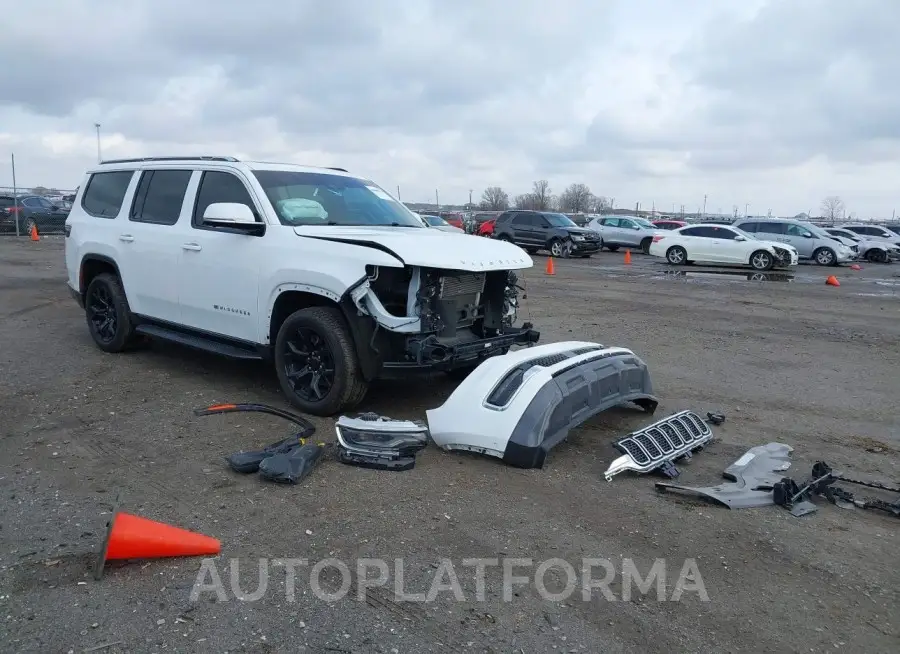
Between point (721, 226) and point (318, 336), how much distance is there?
22649 mm

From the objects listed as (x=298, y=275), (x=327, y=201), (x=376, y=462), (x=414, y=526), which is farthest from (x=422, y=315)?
(x=414, y=526)

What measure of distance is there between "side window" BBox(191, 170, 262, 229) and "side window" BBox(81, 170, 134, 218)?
1358 millimetres

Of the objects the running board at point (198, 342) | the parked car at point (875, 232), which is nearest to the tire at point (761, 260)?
the parked car at point (875, 232)

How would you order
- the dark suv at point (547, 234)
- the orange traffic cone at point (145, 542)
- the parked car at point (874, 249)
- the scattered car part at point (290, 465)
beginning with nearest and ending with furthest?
the orange traffic cone at point (145, 542), the scattered car part at point (290, 465), the dark suv at point (547, 234), the parked car at point (874, 249)

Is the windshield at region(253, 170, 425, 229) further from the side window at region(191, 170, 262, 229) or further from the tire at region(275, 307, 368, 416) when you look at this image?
the tire at region(275, 307, 368, 416)

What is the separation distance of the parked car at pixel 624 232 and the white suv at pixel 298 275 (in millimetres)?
28267

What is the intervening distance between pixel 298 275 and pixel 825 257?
87.2 feet

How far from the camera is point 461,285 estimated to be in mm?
5711

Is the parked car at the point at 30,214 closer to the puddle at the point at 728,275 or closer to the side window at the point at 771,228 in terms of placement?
the puddle at the point at 728,275

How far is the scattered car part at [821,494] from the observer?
169 inches

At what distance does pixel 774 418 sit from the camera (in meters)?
6.28

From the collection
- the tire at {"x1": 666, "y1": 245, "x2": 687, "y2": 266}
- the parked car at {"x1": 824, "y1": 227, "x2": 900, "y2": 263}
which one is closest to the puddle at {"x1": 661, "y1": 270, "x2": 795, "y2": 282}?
the tire at {"x1": 666, "y1": 245, "x2": 687, "y2": 266}

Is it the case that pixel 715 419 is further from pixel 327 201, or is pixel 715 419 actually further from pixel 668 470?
pixel 327 201

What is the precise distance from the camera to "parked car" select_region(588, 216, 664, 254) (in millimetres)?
33781
